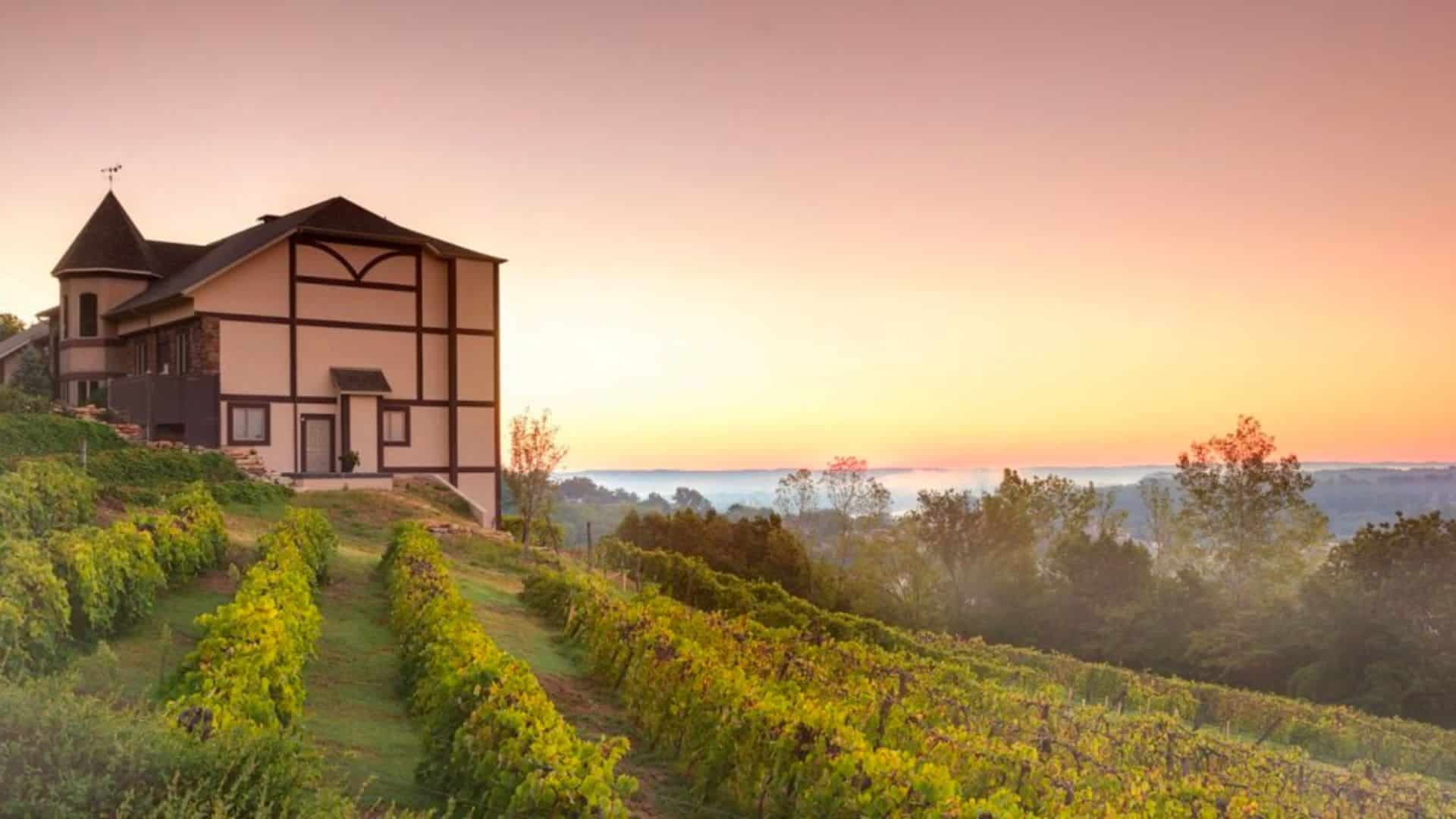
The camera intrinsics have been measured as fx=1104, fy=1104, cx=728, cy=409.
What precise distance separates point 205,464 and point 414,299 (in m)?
8.01

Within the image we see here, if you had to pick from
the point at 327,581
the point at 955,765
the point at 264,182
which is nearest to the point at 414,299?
the point at 264,182

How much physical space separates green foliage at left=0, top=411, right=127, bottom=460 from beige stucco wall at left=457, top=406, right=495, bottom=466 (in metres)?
8.62

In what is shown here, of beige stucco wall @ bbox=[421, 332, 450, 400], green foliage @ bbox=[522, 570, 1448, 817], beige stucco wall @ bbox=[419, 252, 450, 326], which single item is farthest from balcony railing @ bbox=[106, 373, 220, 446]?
green foliage @ bbox=[522, 570, 1448, 817]

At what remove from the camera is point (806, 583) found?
32281 millimetres

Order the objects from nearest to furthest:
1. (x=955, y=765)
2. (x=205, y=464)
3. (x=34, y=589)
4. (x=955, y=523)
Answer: (x=955, y=765) < (x=34, y=589) < (x=205, y=464) < (x=955, y=523)

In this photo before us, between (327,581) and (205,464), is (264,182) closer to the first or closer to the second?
(205,464)

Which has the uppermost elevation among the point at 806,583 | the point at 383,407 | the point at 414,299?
the point at 414,299

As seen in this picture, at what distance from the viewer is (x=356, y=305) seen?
29.6m

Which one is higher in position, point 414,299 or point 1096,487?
point 414,299

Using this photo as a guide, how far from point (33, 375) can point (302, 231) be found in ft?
50.9

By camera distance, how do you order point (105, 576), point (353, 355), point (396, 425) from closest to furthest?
point (105, 576) < point (353, 355) < point (396, 425)

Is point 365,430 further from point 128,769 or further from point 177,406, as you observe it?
point 128,769

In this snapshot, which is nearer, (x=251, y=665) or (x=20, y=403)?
(x=251, y=665)

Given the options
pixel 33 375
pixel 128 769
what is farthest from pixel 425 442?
pixel 128 769
